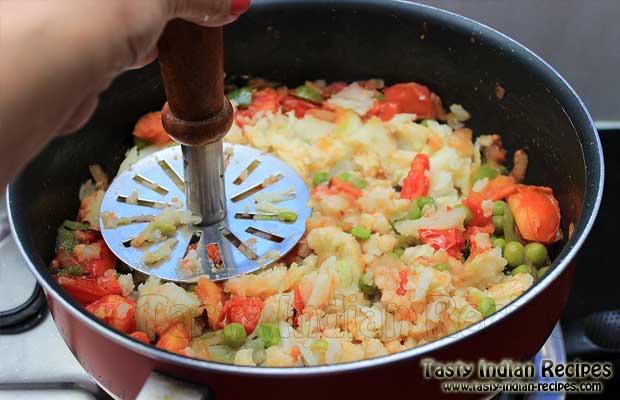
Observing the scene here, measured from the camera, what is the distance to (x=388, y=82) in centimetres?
134

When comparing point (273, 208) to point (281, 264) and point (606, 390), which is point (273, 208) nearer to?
point (281, 264)

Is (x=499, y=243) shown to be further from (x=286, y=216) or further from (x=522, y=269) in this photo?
(x=286, y=216)

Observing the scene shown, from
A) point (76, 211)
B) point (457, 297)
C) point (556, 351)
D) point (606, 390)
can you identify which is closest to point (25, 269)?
point (76, 211)

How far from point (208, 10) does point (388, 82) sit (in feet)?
2.44

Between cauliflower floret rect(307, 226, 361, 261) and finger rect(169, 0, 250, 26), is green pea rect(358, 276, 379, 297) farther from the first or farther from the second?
finger rect(169, 0, 250, 26)

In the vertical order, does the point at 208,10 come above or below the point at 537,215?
above

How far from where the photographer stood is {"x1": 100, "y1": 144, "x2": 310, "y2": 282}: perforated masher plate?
1.01 metres

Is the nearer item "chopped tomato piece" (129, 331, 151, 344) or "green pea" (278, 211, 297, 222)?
"chopped tomato piece" (129, 331, 151, 344)

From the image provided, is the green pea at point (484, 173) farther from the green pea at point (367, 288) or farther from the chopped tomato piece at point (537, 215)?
the green pea at point (367, 288)

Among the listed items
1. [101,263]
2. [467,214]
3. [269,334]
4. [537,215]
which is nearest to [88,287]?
[101,263]

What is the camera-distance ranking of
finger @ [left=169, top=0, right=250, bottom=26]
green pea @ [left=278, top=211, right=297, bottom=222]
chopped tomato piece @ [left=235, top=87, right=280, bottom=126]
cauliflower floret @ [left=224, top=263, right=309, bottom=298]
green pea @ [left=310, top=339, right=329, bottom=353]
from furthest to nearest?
chopped tomato piece @ [left=235, top=87, right=280, bottom=126]
green pea @ [left=278, top=211, right=297, bottom=222]
cauliflower floret @ [left=224, top=263, right=309, bottom=298]
green pea @ [left=310, top=339, right=329, bottom=353]
finger @ [left=169, top=0, right=250, bottom=26]

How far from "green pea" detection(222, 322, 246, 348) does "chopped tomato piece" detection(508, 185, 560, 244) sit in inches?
19.1

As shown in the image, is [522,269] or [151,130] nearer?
[522,269]

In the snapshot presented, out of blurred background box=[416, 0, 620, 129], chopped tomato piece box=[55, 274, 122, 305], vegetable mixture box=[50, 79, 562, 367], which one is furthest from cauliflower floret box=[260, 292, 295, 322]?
blurred background box=[416, 0, 620, 129]
